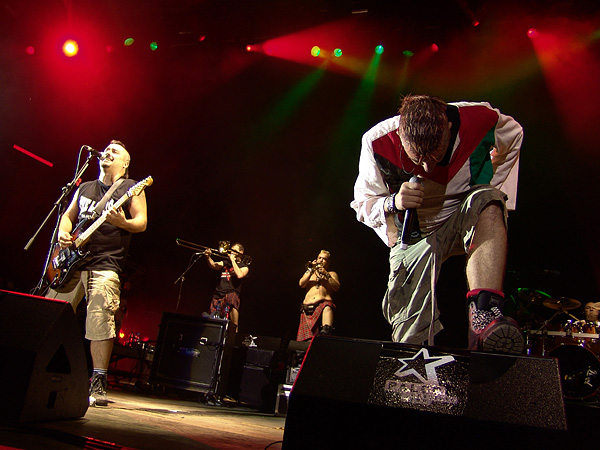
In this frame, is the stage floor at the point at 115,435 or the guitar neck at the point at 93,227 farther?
the guitar neck at the point at 93,227

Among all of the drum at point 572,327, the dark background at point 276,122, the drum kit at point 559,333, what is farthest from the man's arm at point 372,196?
the drum at point 572,327

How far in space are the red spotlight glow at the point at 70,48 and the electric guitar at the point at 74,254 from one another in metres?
4.32

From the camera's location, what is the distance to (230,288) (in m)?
7.95

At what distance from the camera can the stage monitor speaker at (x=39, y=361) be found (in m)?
1.84

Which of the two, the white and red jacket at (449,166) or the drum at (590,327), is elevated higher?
the white and red jacket at (449,166)

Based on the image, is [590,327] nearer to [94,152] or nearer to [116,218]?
[116,218]

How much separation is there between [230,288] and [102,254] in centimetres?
450

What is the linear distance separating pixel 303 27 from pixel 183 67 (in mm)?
2241

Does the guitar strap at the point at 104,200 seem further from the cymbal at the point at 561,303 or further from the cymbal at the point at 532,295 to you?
the cymbal at the point at 561,303

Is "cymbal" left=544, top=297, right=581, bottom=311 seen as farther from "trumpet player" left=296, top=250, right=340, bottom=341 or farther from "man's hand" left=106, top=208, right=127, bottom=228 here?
"man's hand" left=106, top=208, right=127, bottom=228

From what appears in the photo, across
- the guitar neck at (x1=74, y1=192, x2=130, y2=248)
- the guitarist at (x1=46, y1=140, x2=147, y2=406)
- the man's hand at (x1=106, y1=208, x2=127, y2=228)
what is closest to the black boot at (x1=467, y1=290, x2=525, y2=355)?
the guitarist at (x1=46, y1=140, x2=147, y2=406)

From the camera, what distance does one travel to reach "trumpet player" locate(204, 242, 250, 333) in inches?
305

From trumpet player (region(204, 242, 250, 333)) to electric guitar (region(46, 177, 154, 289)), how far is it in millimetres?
4124

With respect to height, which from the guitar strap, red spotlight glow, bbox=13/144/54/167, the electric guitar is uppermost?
red spotlight glow, bbox=13/144/54/167
